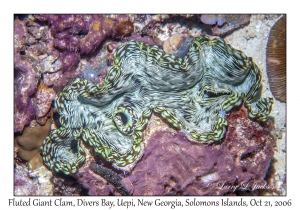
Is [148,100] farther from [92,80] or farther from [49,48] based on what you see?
[49,48]

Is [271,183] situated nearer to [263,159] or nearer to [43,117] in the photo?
[263,159]

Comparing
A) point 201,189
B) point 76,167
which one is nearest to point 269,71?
point 201,189

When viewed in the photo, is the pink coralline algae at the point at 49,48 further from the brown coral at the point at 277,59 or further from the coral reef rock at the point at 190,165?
the brown coral at the point at 277,59

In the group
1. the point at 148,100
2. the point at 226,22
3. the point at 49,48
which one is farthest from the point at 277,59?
the point at 49,48

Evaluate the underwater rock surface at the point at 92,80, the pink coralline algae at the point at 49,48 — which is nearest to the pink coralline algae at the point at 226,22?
the underwater rock surface at the point at 92,80

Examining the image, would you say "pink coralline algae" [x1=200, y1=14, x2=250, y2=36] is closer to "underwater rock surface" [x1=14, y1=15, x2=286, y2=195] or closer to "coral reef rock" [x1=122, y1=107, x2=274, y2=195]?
"underwater rock surface" [x1=14, y1=15, x2=286, y2=195]
